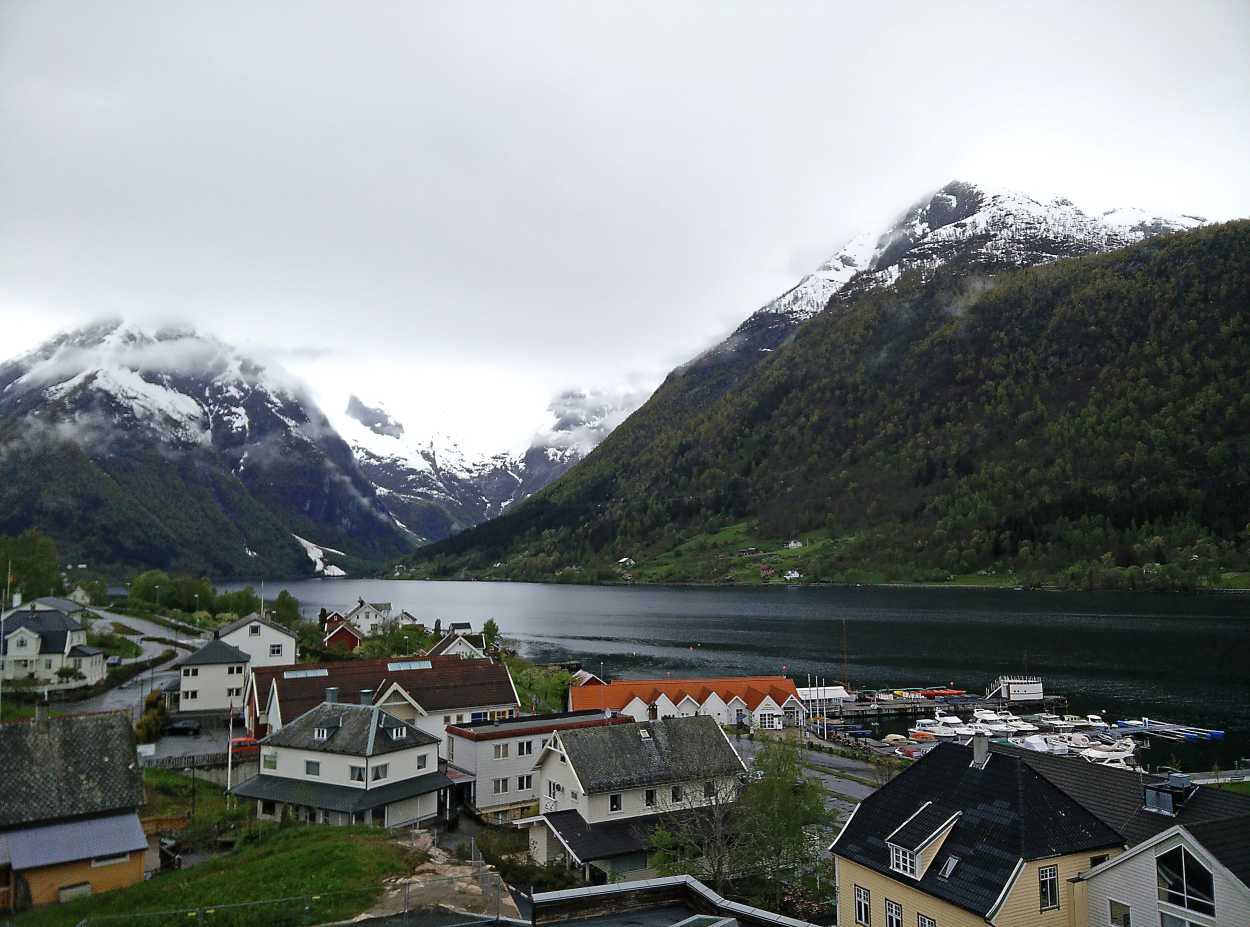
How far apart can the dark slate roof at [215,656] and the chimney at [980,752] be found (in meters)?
50.4

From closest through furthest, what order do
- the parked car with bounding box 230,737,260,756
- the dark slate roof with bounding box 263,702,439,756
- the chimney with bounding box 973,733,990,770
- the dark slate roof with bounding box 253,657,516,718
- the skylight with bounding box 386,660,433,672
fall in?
1. the chimney with bounding box 973,733,990,770
2. the dark slate roof with bounding box 263,702,439,756
3. the parked car with bounding box 230,737,260,756
4. the dark slate roof with bounding box 253,657,516,718
5. the skylight with bounding box 386,660,433,672

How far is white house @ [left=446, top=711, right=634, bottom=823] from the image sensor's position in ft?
127

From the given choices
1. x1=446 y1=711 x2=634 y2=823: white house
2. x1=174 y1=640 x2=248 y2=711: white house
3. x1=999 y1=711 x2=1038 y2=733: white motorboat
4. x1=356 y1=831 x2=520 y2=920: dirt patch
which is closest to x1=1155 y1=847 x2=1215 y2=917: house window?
x1=356 y1=831 x2=520 y2=920: dirt patch

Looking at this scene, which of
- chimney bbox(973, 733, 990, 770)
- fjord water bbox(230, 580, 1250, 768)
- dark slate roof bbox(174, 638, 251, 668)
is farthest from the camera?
fjord water bbox(230, 580, 1250, 768)

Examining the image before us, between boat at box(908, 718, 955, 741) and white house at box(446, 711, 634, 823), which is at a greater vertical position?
white house at box(446, 711, 634, 823)

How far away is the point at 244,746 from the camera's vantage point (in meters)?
45.0

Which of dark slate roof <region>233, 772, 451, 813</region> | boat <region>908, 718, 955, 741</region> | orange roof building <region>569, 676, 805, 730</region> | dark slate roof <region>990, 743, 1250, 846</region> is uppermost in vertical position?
dark slate roof <region>990, 743, 1250, 846</region>

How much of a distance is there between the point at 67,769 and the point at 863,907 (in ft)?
79.8

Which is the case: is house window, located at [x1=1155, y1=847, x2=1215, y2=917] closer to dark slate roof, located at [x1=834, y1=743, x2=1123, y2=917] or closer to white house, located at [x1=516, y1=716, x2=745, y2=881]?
dark slate roof, located at [x1=834, y1=743, x2=1123, y2=917]

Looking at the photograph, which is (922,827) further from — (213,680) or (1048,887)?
(213,680)

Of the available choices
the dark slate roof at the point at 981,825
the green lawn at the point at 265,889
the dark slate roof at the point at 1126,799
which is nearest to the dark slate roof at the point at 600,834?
the green lawn at the point at 265,889

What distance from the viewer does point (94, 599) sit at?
108 metres

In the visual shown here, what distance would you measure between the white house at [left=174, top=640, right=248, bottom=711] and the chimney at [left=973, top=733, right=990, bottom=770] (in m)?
48.6

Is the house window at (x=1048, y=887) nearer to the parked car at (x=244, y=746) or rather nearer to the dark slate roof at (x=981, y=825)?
the dark slate roof at (x=981, y=825)
